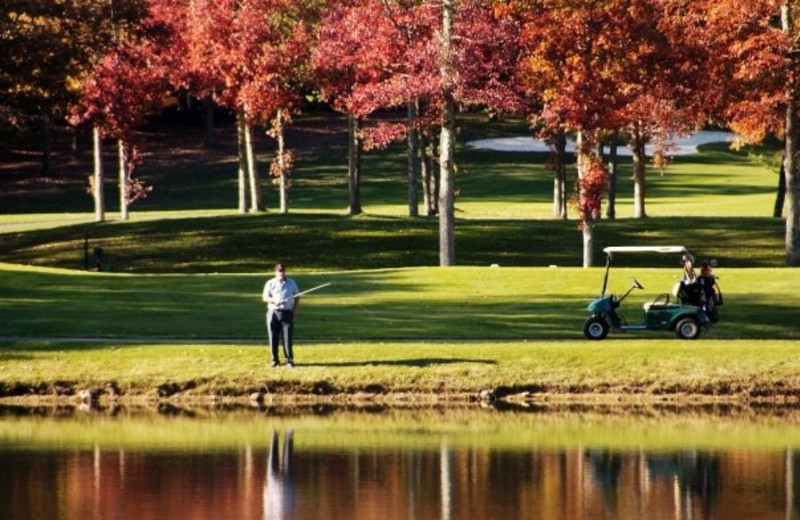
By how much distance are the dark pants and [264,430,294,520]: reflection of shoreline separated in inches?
170

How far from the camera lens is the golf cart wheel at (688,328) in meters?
36.5

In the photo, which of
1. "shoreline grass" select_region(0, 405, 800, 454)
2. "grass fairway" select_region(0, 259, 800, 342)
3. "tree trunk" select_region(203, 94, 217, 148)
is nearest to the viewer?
"shoreline grass" select_region(0, 405, 800, 454)

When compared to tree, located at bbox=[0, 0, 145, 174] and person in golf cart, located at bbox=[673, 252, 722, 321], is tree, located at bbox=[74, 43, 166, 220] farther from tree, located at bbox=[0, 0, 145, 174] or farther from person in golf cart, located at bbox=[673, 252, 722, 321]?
person in golf cart, located at bbox=[673, 252, 722, 321]

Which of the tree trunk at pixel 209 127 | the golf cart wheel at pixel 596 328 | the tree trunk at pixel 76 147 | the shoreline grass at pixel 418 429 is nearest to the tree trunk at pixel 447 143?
the golf cart wheel at pixel 596 328

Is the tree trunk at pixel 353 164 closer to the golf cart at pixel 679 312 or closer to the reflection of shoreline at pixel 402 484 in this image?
the golf cart at pixel 679 312

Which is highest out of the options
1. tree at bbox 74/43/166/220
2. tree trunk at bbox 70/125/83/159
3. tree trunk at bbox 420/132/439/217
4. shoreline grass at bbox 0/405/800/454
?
tree at bbox 74/43/166/220

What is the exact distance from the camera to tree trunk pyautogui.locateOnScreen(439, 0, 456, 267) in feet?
163

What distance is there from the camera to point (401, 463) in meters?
25.5

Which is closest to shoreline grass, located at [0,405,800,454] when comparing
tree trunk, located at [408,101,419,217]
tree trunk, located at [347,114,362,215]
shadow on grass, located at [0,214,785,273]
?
shadow on grass, located at [0,214,785,273]

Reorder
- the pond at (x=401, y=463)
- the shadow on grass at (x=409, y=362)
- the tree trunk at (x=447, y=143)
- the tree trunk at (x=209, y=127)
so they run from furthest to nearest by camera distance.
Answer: the tree trunk at (x=209, y=127), the tree trunk at (x=447, y=143), the shadow on grass at (x=409, y=362), the pond at (x=401, y=463)

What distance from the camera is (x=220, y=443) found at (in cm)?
2753

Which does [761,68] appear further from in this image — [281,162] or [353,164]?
[281,162]

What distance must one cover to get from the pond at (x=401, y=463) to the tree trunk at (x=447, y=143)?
19.8 meters

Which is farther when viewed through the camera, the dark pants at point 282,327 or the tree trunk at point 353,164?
the tree trunk at point 353,164
